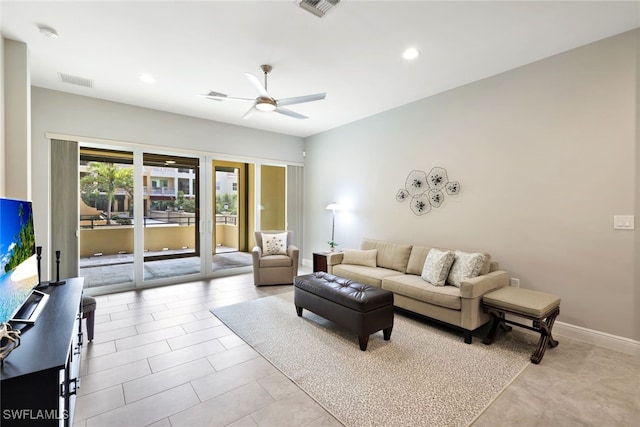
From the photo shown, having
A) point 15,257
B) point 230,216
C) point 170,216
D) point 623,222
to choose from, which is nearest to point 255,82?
point 15,257

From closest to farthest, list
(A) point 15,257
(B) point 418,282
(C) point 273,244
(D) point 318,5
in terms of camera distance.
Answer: (A) point 15,257 < (D) point 318,5 < (B) point 418,282 < (C) point 273,244

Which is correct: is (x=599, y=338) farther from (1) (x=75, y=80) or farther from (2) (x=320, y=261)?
(1) (x=75, y=80)

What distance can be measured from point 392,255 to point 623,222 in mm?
2463

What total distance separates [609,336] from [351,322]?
100 inches

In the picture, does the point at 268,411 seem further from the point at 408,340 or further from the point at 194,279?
the point at 194,279

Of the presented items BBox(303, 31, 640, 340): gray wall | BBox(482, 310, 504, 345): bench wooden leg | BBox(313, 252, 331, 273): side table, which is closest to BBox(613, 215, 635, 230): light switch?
BBox(303, 31, 640, 340): gray wall

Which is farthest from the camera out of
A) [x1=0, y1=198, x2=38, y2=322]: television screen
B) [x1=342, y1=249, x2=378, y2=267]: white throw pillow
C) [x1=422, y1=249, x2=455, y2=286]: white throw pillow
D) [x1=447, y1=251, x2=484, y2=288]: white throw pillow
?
[x1=342, y1=249, x2=378, y2=267]: white throw pillow

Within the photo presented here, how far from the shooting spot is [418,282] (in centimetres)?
353

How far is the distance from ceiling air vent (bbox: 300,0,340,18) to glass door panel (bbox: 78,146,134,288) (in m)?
4.14

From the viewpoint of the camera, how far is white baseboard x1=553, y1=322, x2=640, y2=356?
9.00 feet

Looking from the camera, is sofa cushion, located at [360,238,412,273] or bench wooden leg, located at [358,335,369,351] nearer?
bench wooden leg, located at [358,335,369,351]

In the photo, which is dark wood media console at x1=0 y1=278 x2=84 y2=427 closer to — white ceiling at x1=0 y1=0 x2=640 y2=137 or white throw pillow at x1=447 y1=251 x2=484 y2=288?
white ceiling at x1=0 y1=0 x2=640 y2=137

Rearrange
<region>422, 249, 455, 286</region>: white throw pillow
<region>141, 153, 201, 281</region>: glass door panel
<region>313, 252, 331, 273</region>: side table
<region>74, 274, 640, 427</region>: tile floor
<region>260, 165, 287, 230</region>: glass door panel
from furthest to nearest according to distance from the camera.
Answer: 1. <region>260, 165, 287, 230</region>: glass door panel
2. <region>313, 252, 331, 273</region>: side table
3. <region>141, 153, 201, 281</region>: glass door panel
4. <region>422, 249, 455, 286</region>: white throw pillow
5. <region>74, 274, 640, 427</region>: tile floor

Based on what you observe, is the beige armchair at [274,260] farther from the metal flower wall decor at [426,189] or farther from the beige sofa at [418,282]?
the metal flower wall decor at [426,189]
